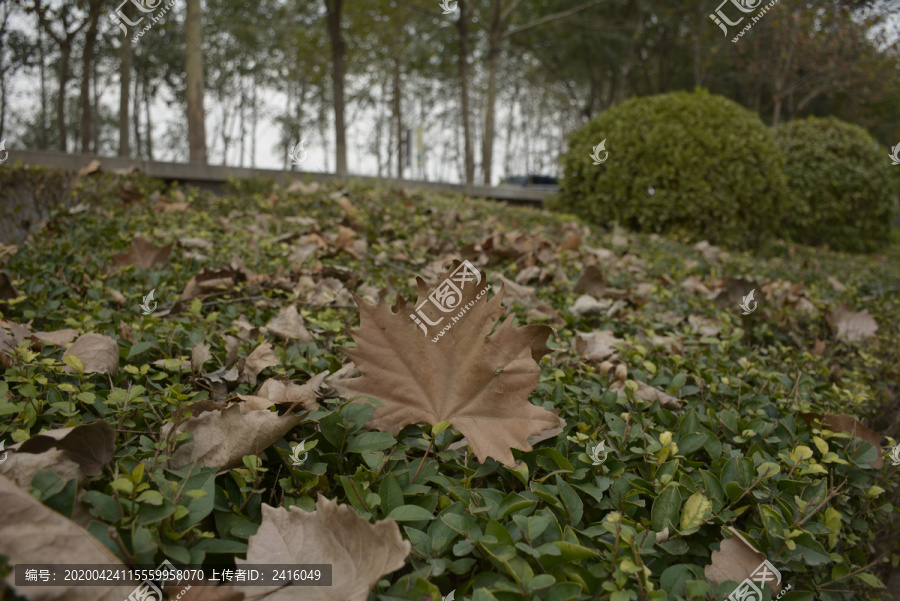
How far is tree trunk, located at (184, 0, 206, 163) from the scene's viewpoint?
10.3 meters

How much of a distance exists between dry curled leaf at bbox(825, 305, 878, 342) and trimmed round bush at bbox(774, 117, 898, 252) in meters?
9.99

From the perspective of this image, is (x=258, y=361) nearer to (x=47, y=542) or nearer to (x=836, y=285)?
(x=47, y=542)

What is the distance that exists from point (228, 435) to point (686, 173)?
762 cm

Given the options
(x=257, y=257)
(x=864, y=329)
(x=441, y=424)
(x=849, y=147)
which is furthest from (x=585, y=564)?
(x=849, y=147)

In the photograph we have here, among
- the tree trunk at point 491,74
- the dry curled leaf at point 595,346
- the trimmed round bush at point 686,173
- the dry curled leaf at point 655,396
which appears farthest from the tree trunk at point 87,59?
the dry curled leaf at point 655,396

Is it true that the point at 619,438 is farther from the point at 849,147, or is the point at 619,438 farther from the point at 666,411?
the point at 849,147

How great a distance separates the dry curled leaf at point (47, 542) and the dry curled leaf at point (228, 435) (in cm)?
31

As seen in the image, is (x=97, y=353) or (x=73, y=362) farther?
(x=97, y=353)

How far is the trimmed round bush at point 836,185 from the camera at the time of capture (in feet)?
40.0

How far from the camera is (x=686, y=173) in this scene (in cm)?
765

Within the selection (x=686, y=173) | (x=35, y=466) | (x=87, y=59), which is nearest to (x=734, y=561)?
(x=35, y=466)

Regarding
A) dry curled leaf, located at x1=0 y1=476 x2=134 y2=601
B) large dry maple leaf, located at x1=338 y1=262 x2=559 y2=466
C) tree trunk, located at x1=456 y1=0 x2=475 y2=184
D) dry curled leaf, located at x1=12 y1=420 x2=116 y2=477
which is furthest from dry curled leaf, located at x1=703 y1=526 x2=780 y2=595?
tree trunk, located at x1=456 y1=0 x2=475 y2=184

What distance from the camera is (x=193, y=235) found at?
3.59 m

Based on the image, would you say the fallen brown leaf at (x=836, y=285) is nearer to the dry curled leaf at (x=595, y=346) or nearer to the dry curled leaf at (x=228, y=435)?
the dry curled leaf at (x=595, y=346)
